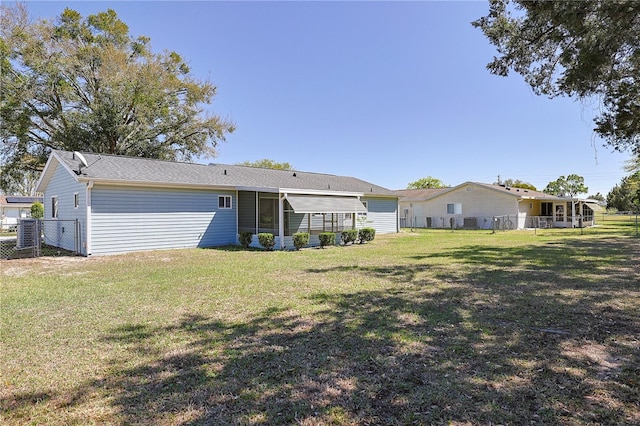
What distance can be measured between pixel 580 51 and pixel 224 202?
13638 mm

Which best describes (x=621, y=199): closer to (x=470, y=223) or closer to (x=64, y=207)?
(x=470, y=223)

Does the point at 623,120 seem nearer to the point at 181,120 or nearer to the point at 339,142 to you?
the point at 181,120

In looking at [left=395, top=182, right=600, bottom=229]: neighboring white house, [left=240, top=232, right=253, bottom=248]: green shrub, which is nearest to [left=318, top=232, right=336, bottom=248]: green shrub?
[left=240, top=232, right=253, bottom=248]: green shrub

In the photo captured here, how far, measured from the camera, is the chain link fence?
496 inches

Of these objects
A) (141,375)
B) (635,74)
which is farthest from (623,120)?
(141,375)

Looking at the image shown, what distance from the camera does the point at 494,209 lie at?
93.8ft

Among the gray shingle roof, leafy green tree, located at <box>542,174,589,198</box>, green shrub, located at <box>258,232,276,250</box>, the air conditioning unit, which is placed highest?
leafy green tree, located at <box>542,174,589,198</box>

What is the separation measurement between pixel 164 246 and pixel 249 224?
383 centimetres

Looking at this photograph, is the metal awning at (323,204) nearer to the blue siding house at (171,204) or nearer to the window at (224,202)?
the blue siding house at (171,204)

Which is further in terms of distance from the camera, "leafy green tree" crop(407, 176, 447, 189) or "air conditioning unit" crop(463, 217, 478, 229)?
"leafy green tree" crop(407, 176, 447, 189)

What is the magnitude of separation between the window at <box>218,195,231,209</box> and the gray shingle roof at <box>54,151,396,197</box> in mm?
690

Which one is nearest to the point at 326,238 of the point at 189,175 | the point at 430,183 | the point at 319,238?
the point at 319,238

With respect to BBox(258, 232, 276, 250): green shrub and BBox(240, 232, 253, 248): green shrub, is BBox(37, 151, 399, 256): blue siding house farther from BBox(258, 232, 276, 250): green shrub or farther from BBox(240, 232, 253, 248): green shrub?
BBox(240, 232, 253, 248): green shrub

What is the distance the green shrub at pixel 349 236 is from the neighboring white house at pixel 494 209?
40.0 ft
